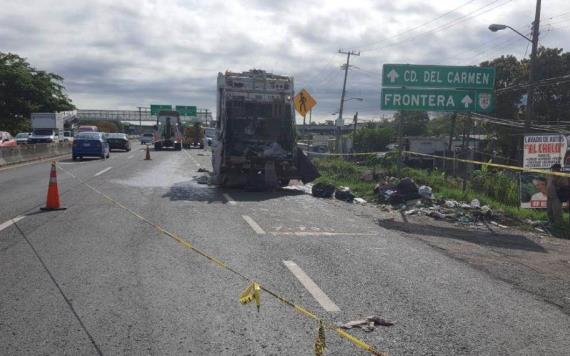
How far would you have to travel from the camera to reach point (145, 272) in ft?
22.7

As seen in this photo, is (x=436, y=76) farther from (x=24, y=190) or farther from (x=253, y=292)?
(x=253, y=292)

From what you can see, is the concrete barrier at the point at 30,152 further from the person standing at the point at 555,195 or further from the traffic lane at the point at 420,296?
the person standing at the point at 555,195

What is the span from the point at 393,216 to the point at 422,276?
6049mm

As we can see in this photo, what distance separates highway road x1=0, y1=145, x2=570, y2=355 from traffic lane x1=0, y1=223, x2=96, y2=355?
0.02 m

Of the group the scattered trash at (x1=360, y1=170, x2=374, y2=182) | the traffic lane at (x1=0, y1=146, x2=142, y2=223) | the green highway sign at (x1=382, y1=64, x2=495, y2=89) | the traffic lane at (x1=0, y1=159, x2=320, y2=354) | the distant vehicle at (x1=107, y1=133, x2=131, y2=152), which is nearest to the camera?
the traffic lane at (x1=0, y1=159, x2=320, y2=354)

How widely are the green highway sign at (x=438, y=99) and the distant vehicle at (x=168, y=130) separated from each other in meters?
35.3

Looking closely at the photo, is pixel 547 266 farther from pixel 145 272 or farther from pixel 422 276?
pixel 145 272

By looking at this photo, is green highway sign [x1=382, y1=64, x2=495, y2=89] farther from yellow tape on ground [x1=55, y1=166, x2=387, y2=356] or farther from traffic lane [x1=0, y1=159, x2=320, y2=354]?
traffic lane [x1=0, y1=159, x2=320, y2=354]

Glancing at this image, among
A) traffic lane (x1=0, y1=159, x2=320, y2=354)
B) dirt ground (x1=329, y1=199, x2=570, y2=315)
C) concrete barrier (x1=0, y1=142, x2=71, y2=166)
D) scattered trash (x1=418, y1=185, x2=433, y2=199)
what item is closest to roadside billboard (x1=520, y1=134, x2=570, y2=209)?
dirt ground (x1=329, y1=199, x2=570, y2=315)

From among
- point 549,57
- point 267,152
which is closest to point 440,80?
point 267,152

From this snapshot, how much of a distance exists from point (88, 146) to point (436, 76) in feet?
73.8

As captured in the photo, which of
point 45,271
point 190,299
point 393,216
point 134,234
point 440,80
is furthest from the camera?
point 440,80

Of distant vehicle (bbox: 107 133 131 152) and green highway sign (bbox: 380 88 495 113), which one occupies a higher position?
green highway sign (bbox: 380 88 495 113)

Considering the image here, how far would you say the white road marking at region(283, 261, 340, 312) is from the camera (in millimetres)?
5714
